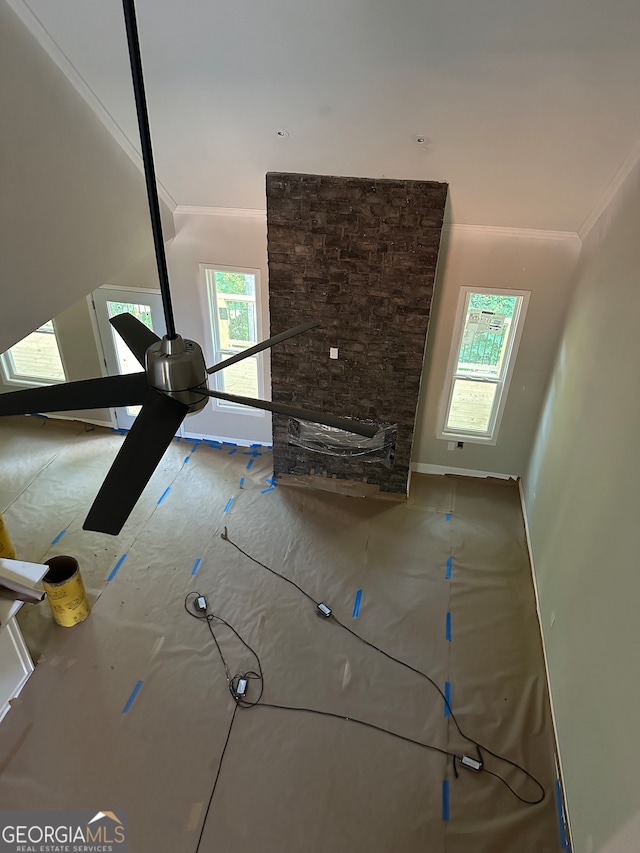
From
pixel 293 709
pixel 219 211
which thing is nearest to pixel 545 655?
pixel 293 709

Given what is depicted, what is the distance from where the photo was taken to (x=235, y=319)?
18.0ft

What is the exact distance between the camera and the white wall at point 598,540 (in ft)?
8.77

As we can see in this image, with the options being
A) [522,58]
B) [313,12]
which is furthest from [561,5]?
[313,12]

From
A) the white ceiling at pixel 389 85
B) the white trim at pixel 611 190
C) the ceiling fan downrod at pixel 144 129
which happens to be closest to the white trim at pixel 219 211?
the white ceiling at pixel 389 85

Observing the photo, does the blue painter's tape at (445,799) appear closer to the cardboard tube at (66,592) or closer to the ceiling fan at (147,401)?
the ceiling fan at (147,401)

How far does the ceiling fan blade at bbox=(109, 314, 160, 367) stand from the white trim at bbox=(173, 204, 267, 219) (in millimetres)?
2811

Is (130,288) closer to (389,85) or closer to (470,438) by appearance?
(389,85)

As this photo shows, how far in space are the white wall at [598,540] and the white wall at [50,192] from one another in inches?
132

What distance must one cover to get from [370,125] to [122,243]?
1970mm

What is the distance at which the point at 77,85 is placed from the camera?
327 cm

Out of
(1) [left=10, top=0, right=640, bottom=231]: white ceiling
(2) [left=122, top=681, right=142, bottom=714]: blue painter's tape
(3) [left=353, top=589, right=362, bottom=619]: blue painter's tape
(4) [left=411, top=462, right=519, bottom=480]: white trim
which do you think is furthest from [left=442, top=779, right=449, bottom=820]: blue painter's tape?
(1) [left=10, top=0, right=640, bottom=231]: white ceiling

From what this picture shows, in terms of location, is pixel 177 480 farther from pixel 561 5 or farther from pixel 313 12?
pixel 561 5

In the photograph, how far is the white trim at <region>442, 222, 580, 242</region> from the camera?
177 inches

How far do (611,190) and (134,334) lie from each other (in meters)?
3.37
